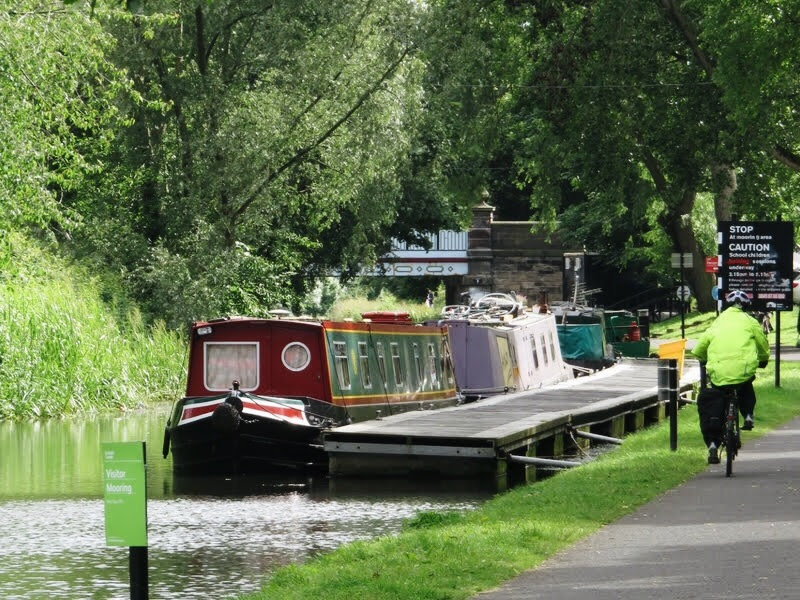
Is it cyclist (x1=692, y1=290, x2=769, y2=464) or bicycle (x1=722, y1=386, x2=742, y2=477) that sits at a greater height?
cyclist (x1=692, y1=290, x2=769, y2=464)

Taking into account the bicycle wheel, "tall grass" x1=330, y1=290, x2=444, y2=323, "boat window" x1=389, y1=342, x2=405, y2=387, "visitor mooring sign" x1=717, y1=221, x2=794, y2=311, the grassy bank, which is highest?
"visitor mooring sign" x1=717, y1=221, x2=794, y2=311

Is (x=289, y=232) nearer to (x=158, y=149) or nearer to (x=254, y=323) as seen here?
(x=158, y=149)

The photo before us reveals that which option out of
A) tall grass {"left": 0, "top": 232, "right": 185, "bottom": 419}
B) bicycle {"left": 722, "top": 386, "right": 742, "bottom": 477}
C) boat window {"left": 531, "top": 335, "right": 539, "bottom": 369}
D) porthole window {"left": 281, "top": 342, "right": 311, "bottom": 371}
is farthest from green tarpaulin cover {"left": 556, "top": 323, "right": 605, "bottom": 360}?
bicycle {"left": 722, "top": 386, "right": 742, "bottom": 477}

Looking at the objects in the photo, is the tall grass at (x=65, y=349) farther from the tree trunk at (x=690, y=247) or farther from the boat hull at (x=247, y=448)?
the tree trunk at (x=690, y=247)

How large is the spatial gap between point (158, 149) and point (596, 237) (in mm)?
33299

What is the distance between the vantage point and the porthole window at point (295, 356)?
76.8 ft

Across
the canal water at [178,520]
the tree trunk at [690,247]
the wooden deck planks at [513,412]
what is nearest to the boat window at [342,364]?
the wooden deck planks at [513,412]

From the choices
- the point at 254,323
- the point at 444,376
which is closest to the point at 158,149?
the point at 444,376

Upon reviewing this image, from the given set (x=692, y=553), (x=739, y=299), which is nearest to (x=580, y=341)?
(x=739, y=299)

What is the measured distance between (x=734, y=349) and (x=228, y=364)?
9.37 meters

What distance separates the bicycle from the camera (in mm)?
16016

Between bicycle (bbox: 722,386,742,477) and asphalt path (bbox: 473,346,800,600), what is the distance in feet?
1.13

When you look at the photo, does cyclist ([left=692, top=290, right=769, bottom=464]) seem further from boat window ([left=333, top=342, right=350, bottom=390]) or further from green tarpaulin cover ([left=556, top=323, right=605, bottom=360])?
green tarpaulin cover ([left=556, top=323, right=605, bottom=360])

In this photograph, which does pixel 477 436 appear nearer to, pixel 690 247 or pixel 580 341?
pixel 580 341
